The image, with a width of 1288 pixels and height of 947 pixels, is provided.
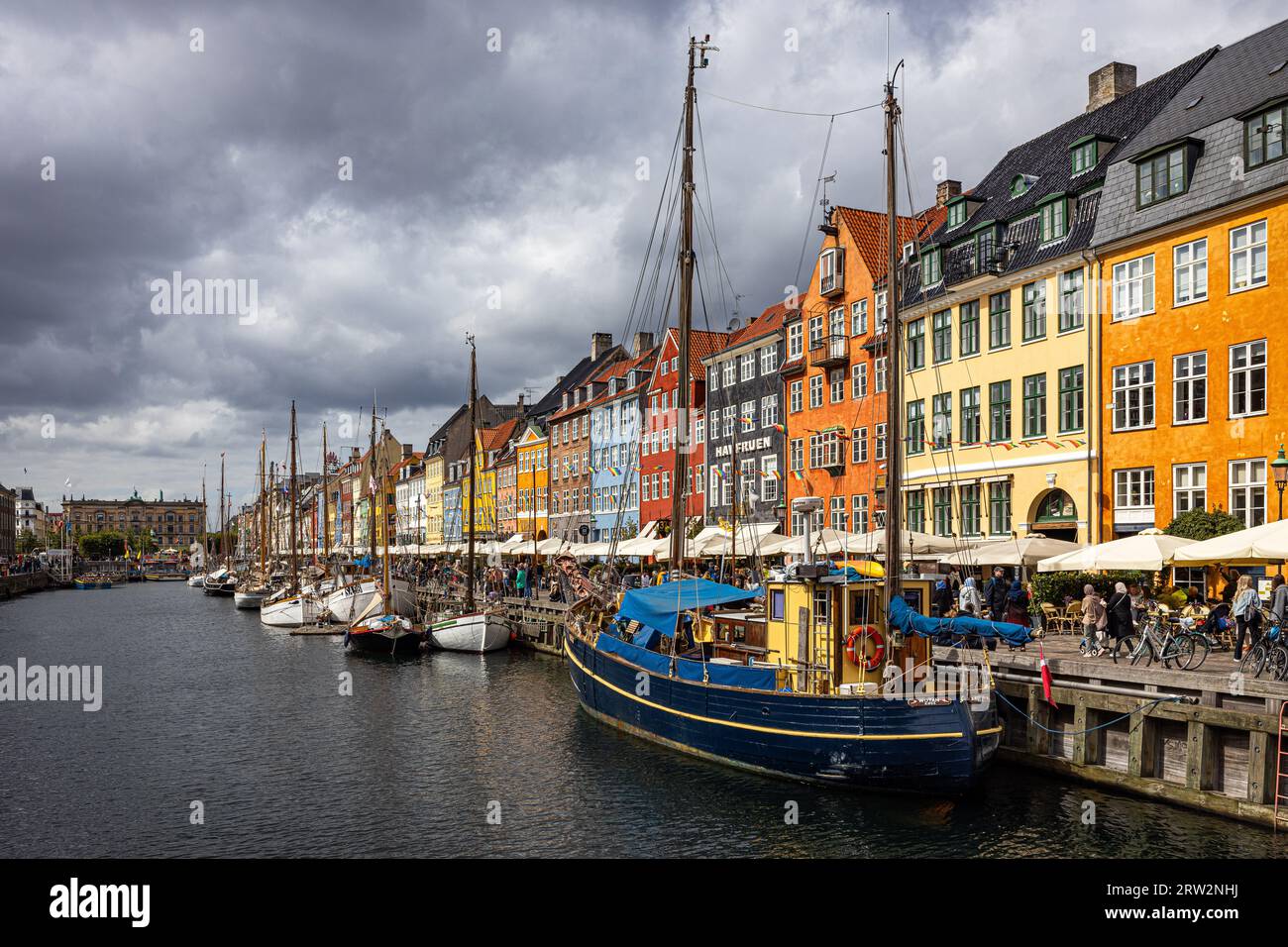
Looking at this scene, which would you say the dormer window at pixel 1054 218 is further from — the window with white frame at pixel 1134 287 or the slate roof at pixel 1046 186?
the window with white frame at pixel 1134 287

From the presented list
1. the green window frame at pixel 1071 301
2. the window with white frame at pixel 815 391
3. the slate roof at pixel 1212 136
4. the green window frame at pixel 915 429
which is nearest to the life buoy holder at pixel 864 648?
the slate roof at pixel 1212 136

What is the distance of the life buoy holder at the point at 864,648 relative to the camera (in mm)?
20656

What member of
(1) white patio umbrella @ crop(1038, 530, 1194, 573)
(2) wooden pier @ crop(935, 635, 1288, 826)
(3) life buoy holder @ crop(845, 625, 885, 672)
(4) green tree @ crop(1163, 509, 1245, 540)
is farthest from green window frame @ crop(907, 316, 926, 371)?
(3) life buoy holder @ crop(845, 625, 885, 672)

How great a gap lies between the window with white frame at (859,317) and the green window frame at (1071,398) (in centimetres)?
1273

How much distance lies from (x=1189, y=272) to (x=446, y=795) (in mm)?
27425

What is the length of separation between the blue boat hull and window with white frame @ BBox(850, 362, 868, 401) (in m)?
27.6

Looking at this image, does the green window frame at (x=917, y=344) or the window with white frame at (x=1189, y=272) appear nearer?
the window with white frame at (x=1189, y=272)

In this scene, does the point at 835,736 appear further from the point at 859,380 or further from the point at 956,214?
the point at 956,214

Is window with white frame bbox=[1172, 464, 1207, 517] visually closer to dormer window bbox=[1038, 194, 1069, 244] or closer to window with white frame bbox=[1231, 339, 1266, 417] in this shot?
window with white frame bbox=[1231, 339, 1266, 417]

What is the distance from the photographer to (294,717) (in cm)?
3105
